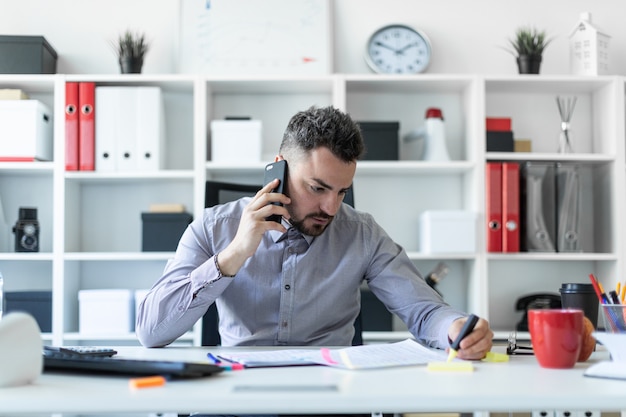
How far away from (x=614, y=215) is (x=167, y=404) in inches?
107

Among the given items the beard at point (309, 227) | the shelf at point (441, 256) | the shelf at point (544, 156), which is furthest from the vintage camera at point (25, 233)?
the shelf at point (544, 156)

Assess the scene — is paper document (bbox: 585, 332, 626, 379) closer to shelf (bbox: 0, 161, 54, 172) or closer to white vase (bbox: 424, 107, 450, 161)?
white vase (bbox: 424, 107, 450, 161)

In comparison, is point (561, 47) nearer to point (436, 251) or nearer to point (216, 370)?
point (436, 251)

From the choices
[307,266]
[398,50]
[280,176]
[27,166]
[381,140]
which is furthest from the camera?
[398,50]

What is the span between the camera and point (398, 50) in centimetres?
347

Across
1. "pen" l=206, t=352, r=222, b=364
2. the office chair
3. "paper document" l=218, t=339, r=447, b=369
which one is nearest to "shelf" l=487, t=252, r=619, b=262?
the office chair

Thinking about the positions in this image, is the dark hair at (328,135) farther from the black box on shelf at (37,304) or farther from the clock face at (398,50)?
the black box on shelf at (37,304)

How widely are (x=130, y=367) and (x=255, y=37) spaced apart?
8.28 ft

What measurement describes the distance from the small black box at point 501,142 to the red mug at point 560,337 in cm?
209

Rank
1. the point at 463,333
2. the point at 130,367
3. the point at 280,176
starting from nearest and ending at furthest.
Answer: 1. the point at 130,367
2. the point at 463,333
3. the point at 280,176

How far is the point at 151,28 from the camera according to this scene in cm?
355

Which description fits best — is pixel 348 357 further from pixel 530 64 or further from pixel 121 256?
pixel 530 64

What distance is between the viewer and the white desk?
998 mm

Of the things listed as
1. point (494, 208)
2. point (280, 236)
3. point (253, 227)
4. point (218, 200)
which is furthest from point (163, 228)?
point (253, 227)
